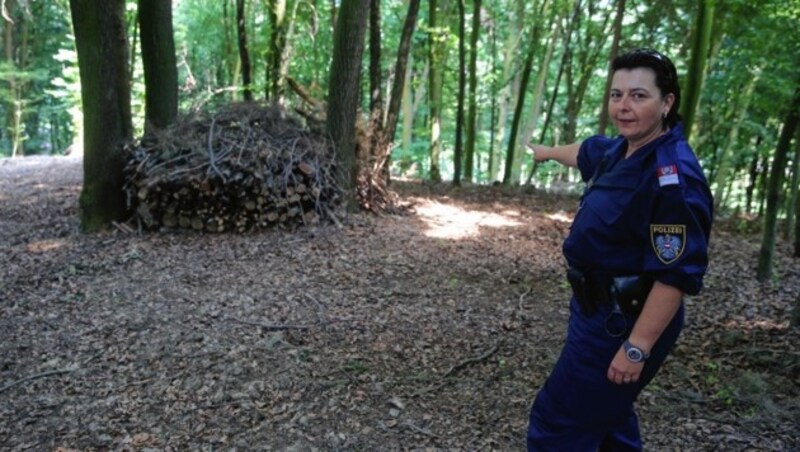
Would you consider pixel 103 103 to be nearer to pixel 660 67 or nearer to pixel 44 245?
pixel 44 245

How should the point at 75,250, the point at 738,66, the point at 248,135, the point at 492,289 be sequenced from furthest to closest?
the point at 738,66
the point at 248,135
the point at 75,250
the point at 492,289

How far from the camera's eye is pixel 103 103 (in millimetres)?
6535

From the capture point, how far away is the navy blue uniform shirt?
1.73 m

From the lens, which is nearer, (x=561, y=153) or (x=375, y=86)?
(x=561, y=153)

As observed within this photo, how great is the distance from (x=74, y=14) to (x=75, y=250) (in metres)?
2.83

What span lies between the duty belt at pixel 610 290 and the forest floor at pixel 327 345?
4.44 feet

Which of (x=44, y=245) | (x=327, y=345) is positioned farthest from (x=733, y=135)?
(x=44, y=245)

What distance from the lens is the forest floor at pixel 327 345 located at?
3.10 m

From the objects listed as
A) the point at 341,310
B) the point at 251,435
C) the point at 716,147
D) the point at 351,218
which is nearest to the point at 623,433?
the point at 251,435

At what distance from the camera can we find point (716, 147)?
14445 mm

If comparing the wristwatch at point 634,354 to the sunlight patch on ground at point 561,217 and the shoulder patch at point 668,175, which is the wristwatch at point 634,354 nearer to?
the shoulder patch at point 668,175

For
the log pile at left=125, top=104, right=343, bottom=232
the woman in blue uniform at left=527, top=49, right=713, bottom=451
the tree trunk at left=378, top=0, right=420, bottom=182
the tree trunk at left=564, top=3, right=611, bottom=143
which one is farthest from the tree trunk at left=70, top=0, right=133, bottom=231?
the tree trunk at left=564, top=3, right=611, bottom=143

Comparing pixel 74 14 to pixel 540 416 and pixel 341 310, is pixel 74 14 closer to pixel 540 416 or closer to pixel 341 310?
pixel 341 310

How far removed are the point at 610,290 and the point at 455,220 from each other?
657 centimetres
